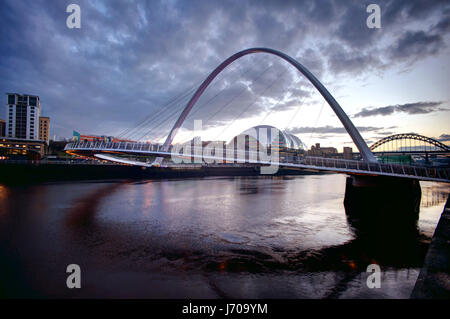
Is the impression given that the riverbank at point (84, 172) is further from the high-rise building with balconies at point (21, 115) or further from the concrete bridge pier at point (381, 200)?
the high-rise building with balconies at point (21, 115)

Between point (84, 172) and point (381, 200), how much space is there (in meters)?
43.5

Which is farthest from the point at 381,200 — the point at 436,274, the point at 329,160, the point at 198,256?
the point at 436,274

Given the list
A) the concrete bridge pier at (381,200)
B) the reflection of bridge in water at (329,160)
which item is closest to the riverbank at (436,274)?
the concrete bridge pier at (381,200)

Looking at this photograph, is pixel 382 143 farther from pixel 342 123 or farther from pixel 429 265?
pixel 429 265

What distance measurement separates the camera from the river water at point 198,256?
19.6 feet

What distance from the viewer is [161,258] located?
8.05 metres

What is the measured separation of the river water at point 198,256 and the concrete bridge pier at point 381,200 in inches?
71.2

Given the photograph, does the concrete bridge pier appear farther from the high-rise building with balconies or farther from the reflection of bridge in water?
the high-rise building with balconies

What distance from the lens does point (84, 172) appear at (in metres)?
40.3

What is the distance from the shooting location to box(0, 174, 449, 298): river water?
5.96 meters

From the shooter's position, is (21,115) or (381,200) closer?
(381,200)

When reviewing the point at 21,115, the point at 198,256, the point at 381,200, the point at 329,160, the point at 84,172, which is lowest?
the point at 198,256

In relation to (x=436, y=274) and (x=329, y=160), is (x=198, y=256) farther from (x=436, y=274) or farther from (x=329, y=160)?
(x=329, y=160)

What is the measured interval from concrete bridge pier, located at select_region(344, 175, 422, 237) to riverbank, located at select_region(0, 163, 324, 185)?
132ft
